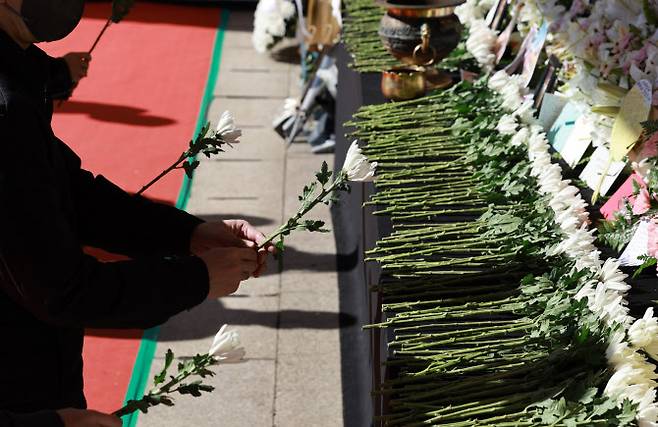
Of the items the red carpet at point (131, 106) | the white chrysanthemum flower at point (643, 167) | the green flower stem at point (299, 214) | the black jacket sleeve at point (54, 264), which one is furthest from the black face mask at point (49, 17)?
the red carpet at point (131, 106)

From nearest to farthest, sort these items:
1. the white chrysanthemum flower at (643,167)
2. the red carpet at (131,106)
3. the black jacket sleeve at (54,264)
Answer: the black jacket sleeve at (54,264) → the white chrysanthemum flower at (643,167) → the red carpet at (131,106)

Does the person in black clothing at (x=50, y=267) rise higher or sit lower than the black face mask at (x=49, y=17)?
lower

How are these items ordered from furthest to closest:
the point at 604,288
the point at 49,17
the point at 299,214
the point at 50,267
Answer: the point at 604,288
the point at 299,214
the point at 49,17
the point at 50,267

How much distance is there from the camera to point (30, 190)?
1406 mm

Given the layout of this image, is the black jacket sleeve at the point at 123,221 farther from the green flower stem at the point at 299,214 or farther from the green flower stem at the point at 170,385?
the green flower stem at the point at 170,385

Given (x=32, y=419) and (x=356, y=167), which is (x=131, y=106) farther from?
(x=32, y=419)

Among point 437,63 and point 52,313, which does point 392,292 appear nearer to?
point 52,313

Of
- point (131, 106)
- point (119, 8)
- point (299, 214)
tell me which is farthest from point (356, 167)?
point (131, 106)

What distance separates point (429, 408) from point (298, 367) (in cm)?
175

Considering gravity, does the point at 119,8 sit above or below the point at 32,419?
below

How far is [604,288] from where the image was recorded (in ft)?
6.84

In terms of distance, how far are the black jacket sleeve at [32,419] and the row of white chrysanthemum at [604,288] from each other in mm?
1029

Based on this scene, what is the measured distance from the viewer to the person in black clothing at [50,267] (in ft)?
4.63

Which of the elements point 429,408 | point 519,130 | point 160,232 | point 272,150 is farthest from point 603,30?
point 272,150
